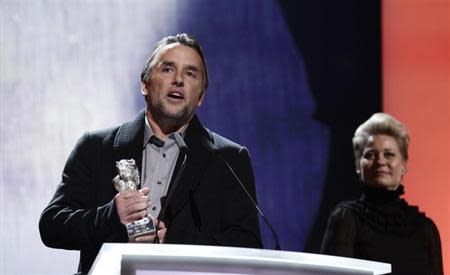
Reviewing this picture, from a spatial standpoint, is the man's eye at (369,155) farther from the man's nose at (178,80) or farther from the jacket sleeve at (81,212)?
the jacket sleeve at (81,212)

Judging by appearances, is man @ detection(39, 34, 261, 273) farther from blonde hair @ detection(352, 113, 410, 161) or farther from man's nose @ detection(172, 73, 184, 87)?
blonde hair @ detection(352, 113, 410, 161)

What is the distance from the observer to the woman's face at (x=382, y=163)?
3.08 metres

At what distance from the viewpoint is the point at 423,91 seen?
373 cm

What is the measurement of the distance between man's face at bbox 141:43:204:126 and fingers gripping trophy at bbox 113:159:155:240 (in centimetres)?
39

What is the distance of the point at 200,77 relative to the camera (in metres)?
2.33

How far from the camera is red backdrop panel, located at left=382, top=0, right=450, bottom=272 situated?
3.68 meters

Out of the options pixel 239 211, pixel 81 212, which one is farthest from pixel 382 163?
pixel 81 212

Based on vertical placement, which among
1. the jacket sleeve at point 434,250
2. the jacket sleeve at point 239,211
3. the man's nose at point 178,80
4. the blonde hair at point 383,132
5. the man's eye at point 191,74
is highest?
the man's eye at point 191,74

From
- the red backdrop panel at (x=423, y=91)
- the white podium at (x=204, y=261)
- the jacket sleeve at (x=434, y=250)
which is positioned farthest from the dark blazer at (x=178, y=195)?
the red backdrop panel at (x=423, y=91)

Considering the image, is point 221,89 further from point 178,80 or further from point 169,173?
point 169,173

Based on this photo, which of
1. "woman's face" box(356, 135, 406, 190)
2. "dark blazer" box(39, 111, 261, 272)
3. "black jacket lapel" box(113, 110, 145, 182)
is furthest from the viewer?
"woman's face" box(356, 135, 406, 190)

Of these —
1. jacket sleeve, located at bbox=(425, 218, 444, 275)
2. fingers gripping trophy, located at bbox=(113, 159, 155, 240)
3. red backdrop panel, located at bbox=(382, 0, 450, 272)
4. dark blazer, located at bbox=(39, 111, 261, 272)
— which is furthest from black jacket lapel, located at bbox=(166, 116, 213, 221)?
red backdrop panel, located at bbox=(382, 0, 450, 272)

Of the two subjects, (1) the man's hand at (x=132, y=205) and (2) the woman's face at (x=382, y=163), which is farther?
(2) the woman's face at (x=382, y=163)

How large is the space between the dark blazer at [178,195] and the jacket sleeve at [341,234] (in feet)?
2.49
